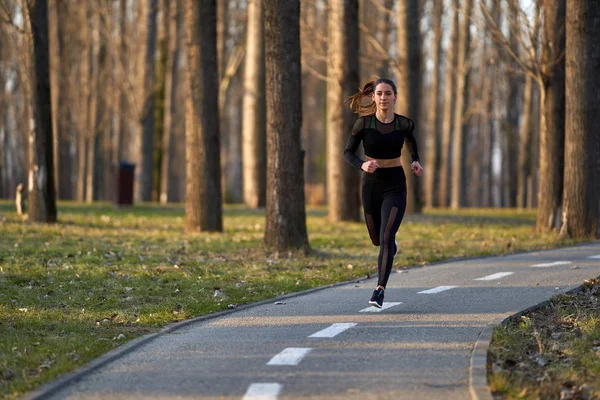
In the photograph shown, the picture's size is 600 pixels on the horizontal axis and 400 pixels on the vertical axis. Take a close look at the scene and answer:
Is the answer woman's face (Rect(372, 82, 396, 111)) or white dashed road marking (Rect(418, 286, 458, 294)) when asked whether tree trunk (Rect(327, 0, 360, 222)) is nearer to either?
white dashed road marking (Rect(418, 286, 458, 294))

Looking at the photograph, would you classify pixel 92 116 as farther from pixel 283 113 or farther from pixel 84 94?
pixel 283 113

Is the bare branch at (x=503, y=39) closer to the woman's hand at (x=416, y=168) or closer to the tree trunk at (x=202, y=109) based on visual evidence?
the tree trunk at (x=202, y=109)

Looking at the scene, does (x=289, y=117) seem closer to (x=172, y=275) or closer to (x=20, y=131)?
(x=172, y=275)

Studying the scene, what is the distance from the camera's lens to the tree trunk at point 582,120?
19.4 m

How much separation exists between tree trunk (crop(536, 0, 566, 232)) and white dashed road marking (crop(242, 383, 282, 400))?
14990 mm

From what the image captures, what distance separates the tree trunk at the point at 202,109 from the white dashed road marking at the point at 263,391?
13.8 meters

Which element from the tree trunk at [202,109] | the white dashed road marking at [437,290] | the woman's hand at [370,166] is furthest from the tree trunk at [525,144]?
the woman's hand at [370,166]

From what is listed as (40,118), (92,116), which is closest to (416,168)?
(40,118)

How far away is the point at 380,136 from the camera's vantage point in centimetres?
1086

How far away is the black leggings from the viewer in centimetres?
1094

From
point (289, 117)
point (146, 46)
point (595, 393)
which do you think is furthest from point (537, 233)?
point (146, 46)

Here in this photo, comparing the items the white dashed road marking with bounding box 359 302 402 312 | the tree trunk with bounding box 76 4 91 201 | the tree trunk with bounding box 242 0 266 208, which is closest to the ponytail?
the white dashed road marking with bounding box 359 302 402 312

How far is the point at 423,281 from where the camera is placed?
45.4 feet

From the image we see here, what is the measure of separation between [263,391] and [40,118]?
606 inches
